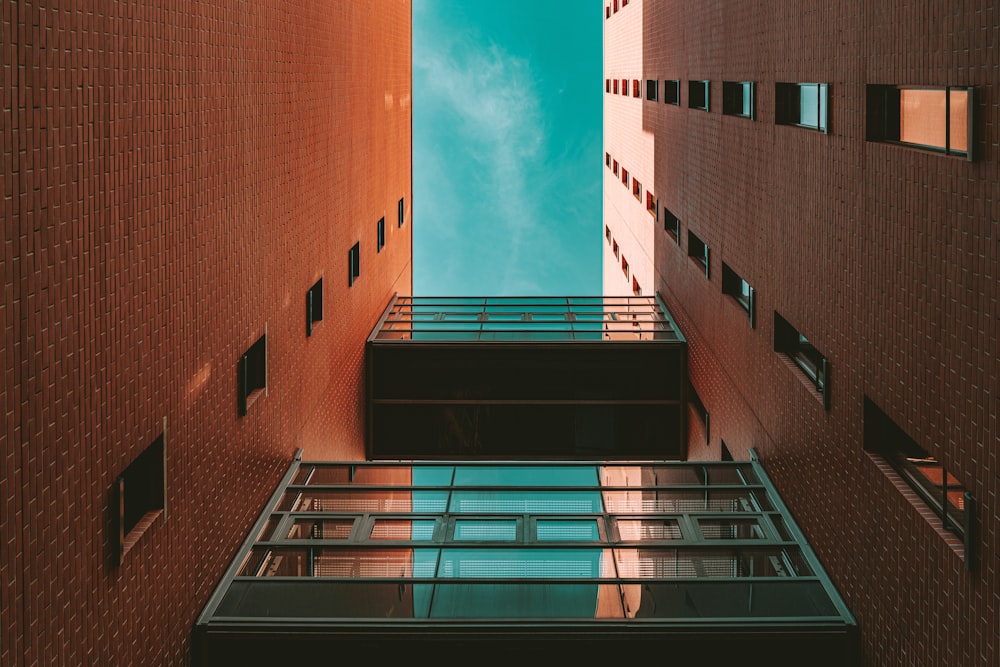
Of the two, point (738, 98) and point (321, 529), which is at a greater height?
point (738, 98)

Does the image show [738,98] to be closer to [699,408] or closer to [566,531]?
[699,408]

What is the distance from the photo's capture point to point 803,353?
39.8 feet

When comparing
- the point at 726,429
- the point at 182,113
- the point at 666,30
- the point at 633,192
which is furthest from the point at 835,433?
the point at 633,192

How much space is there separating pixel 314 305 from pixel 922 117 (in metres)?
11.7

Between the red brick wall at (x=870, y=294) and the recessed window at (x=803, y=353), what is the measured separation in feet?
0.68

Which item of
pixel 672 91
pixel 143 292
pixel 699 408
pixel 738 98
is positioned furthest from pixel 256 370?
pixel 672 91

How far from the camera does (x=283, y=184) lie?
524 inches

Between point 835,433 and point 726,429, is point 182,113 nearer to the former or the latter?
point 835,433

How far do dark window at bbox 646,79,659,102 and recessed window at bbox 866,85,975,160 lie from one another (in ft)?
54.4

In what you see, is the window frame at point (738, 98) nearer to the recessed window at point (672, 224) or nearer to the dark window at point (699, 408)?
the recessed window at point (672, 224)

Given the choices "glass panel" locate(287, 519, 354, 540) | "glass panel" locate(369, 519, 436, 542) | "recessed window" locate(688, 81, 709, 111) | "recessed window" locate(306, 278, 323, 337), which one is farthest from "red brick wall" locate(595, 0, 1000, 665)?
"recessed window" locate(306, 278, 323, 337)

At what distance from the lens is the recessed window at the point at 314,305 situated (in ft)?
49.6

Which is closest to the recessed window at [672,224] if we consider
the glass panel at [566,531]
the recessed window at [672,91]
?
the recessed window at [672,91]

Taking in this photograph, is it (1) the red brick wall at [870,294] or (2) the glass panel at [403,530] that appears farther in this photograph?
(2) the glass panel at [403,530]
